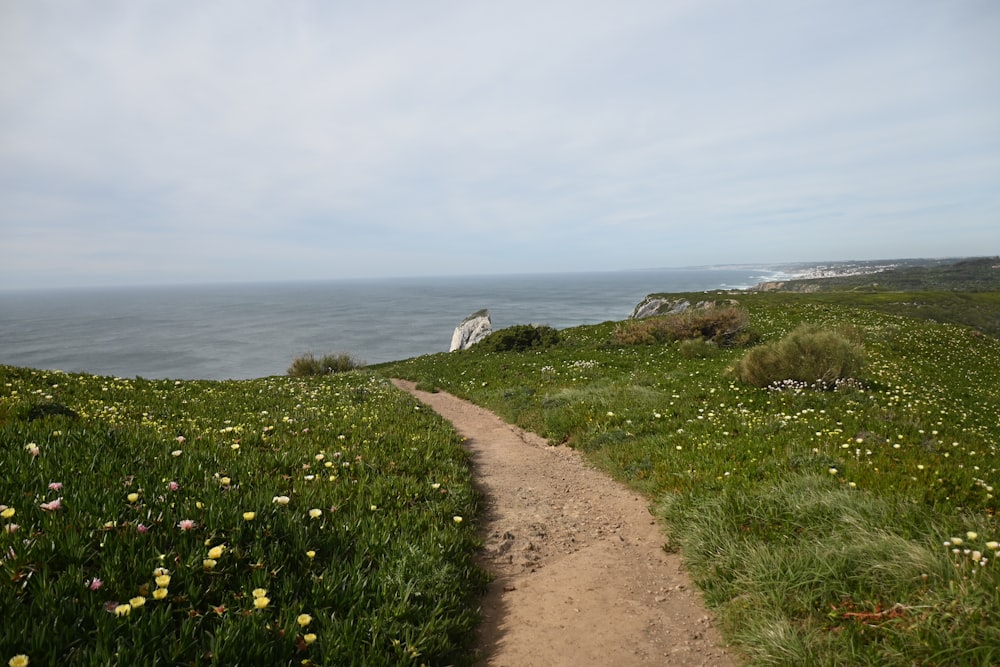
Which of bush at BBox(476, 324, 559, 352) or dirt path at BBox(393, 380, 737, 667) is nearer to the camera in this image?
dirt path at BBox(393, 380, 737, 667)

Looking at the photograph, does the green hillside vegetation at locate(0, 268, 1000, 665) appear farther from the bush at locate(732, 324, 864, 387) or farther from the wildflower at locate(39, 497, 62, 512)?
the bush at locate(732, 324, 864, 387)

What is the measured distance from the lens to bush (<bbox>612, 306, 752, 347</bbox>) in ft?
81.3

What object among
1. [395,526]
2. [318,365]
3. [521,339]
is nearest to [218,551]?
[395,526]

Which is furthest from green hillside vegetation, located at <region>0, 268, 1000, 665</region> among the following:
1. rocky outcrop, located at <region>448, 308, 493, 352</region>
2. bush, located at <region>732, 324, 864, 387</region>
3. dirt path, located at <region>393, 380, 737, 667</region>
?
rocky outcrop, located at <region>448, 308, 493, 352</region>

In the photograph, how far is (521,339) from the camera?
95.2 ft

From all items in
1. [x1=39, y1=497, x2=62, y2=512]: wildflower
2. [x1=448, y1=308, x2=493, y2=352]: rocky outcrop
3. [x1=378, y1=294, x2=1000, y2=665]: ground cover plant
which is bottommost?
[x1=448, y1=308, x2=493, y2=352]: rocky outcrop

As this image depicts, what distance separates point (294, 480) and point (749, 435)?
8.01 metres

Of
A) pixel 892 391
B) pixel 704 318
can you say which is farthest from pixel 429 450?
pixel 704 318

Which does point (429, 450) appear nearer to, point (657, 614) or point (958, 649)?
point (657, 614)

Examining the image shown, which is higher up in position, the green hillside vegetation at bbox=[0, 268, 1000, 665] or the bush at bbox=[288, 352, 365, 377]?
the green hillside vegetation at bbox=[0, 268, 1000, 665]

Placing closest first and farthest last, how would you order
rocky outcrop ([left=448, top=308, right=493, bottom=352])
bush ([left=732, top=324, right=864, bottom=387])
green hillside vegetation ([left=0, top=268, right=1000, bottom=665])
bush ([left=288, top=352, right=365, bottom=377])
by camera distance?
green hillside vegetation ([left=0, top=268, right=1000, bottom=665]) → bush ([left=732, top=324, right=864, bottom=387]) → bush ([left=288, top=352, right=365, bottom=377]) → rocky outcrop ([left=448, top=308, right=493, bottom=352])

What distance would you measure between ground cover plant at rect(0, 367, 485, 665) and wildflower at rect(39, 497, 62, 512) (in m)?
0.01

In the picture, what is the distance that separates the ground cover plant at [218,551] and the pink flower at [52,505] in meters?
0.01

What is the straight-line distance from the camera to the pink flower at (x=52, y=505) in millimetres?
3871
